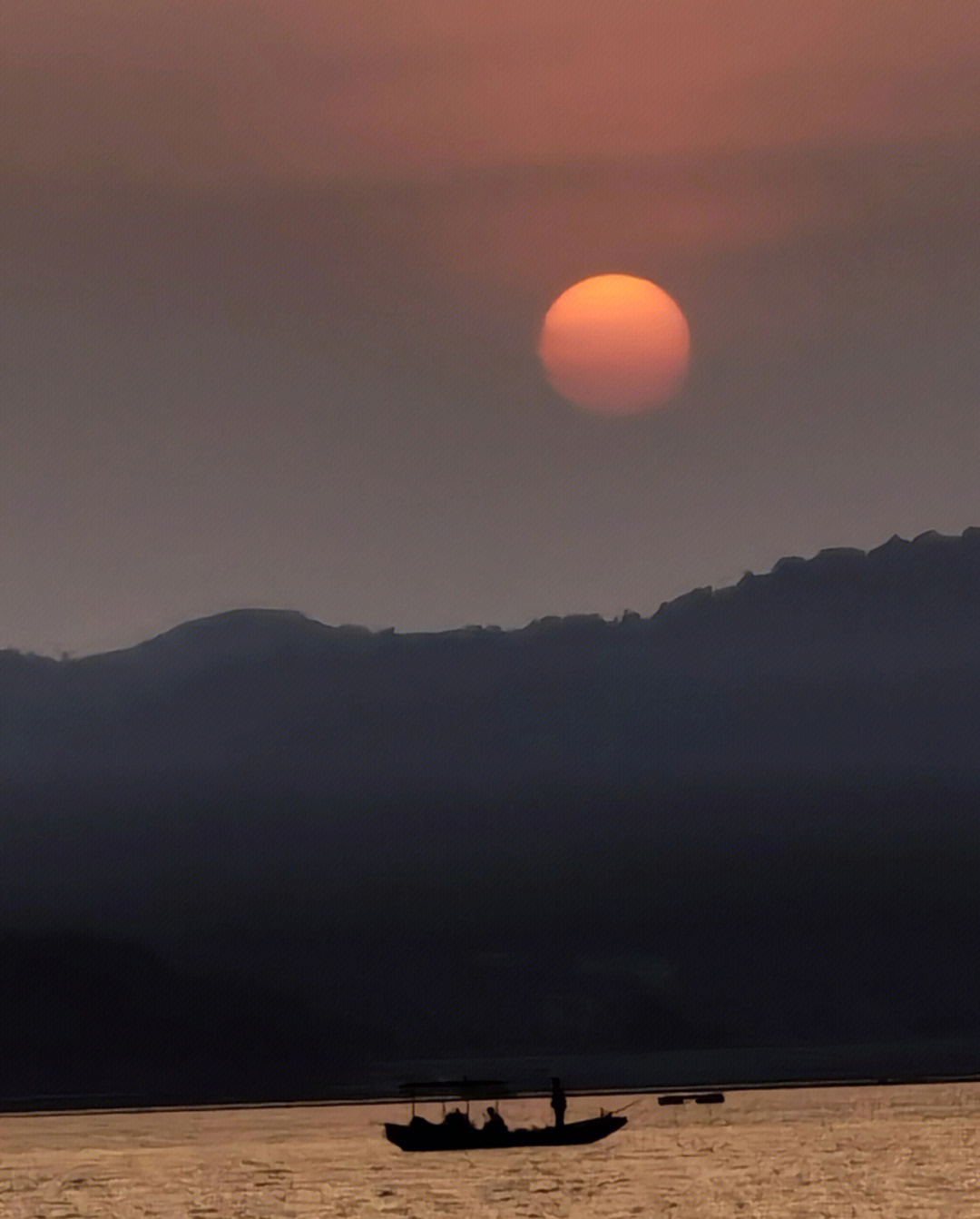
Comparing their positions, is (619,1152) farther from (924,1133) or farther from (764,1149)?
(924,1133)

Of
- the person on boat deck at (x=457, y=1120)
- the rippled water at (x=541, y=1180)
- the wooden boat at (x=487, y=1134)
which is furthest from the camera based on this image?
the person on boat deck at (x=457, y=1120)

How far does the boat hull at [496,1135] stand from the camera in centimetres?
15604

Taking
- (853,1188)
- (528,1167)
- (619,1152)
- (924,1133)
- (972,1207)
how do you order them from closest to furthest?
(972,1207) < (853,1188) < (528,1167) < (619,1152) < (924,1133)

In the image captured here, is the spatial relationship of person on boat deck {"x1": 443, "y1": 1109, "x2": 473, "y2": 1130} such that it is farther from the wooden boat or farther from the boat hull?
the boat hull

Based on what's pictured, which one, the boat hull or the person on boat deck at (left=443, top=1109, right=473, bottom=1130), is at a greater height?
the person on boat deck at (left=443, top=1109, right=473, bottom=1130)

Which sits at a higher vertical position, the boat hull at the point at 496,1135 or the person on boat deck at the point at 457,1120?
the person on boat deck at the point at 457,1120

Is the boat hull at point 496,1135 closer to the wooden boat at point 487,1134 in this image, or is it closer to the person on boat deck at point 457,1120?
the wooden boat at point 487,1134

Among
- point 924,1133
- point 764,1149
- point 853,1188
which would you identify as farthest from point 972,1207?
point 924,1133

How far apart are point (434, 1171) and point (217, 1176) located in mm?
15209

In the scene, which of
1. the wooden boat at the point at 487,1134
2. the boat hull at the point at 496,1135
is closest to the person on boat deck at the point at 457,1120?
the wooden boat at the point at 487,1134

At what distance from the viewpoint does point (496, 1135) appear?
15762 cm

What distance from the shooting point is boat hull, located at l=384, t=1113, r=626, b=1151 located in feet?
512

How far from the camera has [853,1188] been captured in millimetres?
131750

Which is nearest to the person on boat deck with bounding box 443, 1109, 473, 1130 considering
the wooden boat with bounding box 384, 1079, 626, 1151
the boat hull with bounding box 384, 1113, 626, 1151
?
the wooden boat with bounding box 384, 1079, 626, 1151
